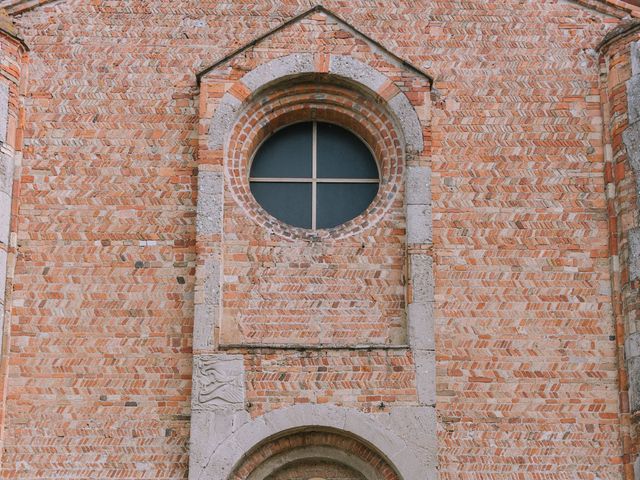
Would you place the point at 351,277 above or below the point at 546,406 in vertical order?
above

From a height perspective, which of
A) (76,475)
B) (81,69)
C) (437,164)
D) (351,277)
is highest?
(81,69)

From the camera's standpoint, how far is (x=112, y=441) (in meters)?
15.7

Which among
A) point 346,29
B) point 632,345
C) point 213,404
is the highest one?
point 346,29

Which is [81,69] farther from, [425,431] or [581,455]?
[581,455]

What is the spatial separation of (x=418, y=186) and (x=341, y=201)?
3.27 feet

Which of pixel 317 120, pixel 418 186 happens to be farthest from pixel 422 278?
pixel 317 120

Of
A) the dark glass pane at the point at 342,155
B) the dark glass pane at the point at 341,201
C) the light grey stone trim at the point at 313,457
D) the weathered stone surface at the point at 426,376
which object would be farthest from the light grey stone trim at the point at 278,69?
the light grey stone trim at the point at 313,457

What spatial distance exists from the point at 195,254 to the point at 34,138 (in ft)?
7.78

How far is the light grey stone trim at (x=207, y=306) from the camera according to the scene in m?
15.9

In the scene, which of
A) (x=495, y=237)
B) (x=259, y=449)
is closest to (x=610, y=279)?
(x=495, y=237)

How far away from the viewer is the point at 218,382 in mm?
15664

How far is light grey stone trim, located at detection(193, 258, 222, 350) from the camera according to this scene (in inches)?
624

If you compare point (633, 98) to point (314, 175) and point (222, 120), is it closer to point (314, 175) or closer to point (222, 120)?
point (314, 175)

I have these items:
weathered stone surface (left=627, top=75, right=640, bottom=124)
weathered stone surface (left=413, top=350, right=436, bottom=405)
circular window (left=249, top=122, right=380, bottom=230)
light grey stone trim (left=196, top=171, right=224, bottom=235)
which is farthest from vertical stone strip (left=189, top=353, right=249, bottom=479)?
weathered stone surface (left=627, top=75, right=640, bottom=124)
